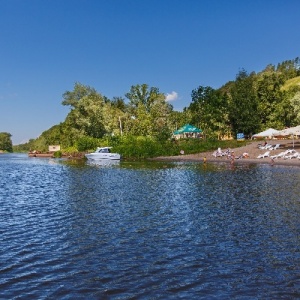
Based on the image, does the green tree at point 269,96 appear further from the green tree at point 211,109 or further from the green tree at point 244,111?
the green tree at point 211,109

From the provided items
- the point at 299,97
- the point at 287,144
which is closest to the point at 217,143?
the point at 287,144

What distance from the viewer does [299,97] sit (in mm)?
67875

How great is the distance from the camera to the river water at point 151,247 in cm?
1034

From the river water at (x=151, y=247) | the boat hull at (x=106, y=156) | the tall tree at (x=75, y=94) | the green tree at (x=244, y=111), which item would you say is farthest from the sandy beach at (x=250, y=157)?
the tall tree at (x=75, y=94)

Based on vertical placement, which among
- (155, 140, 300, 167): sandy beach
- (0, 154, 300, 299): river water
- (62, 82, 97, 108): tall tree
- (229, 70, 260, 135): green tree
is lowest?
(0, 154, 300, 299): river water

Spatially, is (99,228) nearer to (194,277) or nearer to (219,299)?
(194,277)

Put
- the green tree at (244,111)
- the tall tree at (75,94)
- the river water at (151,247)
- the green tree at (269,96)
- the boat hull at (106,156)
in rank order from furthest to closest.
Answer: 1. the tall tree at (75,94)
2. the green tree at (269,96)
3. the green tree at (244,111)
4. the boat hull at (106,156)
5. the river water at (151,247)

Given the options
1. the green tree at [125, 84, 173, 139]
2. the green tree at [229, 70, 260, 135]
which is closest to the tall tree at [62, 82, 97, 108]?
the green tree at [125, 84, 173, 139]

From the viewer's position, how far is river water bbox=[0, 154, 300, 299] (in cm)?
1034

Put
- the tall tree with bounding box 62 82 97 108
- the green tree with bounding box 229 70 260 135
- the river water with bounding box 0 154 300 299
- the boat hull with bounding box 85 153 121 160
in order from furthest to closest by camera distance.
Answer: the tall tree with bounding box 62 82 97 108 → the green tree with bounding box 229 70 260 135 → the boat hull with bounding box 85 153 121 160 → the river water with bounding box 0 154 300 299

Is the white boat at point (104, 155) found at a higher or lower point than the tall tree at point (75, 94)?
lower

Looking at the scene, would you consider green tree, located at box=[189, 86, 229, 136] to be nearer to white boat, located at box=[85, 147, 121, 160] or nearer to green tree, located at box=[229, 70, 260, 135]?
green tree, located at box=[229, 70, 260, 135]

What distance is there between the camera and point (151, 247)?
14336 millimetres

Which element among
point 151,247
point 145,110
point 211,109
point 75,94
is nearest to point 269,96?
point 211,109
